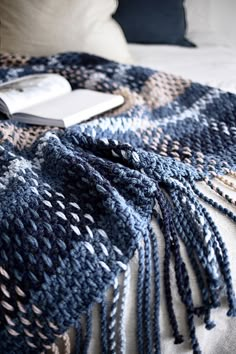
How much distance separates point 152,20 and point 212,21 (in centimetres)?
23

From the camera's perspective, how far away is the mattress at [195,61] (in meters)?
1.14

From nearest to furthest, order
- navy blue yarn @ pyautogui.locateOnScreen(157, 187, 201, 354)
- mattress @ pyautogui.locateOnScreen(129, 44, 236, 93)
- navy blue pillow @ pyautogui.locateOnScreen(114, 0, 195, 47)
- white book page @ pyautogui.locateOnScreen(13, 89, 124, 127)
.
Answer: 1. navy blue yarn @ pyautogui.locateOnScreen(157, 187, 201, 354)
2. white book page @ pyautogui.locateOnScreen(13, 89, 124, 127)
3. mattress @ pyautogui.locateOnScreen(129, 44, 236, 93)
4. navy blue pillow @ pyautogui.locateOnScreen(114, 0, 195, 47)

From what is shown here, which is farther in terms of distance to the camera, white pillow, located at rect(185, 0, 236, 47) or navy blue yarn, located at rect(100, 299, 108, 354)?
white pillow, located at rect(185, 0, 236, 47)

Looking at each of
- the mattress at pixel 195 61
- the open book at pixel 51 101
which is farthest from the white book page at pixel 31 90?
the mattress at pixel 195 61

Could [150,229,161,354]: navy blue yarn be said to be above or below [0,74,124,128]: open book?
below

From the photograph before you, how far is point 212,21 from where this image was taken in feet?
4.86

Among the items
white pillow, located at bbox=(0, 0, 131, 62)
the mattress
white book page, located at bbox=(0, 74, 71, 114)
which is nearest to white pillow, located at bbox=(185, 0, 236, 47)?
the mattress

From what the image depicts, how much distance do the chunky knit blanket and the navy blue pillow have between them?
30.0 inches

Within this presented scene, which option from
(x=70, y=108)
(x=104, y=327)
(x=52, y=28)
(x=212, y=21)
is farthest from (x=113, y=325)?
(x=212, y=21)

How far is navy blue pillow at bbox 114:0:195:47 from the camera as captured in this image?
1386 mm

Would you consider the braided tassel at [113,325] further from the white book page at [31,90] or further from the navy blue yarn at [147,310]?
the white book page at [31,90]

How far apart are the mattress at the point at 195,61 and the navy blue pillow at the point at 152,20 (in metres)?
0.03

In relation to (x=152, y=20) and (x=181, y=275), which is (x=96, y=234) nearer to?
(x=181, y=275)

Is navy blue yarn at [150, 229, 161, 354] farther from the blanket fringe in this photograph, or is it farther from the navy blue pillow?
the navy blue pillow
